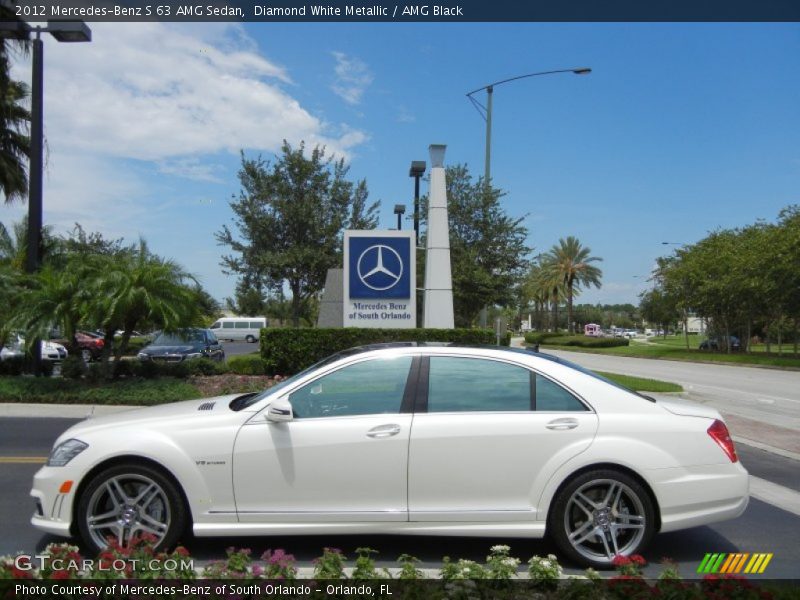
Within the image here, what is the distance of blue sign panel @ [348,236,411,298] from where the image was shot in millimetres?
17750

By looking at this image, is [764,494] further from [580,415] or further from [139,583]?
[139,583]

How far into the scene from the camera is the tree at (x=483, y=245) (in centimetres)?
2450

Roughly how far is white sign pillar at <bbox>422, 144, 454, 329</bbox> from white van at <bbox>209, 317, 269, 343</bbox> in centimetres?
4280

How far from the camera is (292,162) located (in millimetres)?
26375

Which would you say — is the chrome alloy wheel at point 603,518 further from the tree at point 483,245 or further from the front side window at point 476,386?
the tree at point 483,245

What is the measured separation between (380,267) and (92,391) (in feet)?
24.4

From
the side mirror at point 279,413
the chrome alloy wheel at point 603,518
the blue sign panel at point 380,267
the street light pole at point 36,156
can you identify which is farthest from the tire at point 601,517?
the street light pole at point 36,156

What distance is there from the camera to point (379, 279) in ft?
58.4

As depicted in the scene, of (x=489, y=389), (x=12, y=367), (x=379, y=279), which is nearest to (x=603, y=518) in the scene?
(x=489, y=389)

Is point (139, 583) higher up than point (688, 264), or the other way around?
point (688, 264)

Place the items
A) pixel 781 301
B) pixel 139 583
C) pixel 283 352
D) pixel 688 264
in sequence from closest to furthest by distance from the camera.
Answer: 1. pixel 139 583
2. pixel 283 352
3. pixel 781 301
4. pixel 688 264

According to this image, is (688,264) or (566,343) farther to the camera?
(566,343)

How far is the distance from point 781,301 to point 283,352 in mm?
29646

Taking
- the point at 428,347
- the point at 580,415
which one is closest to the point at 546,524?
the point at 580,415
